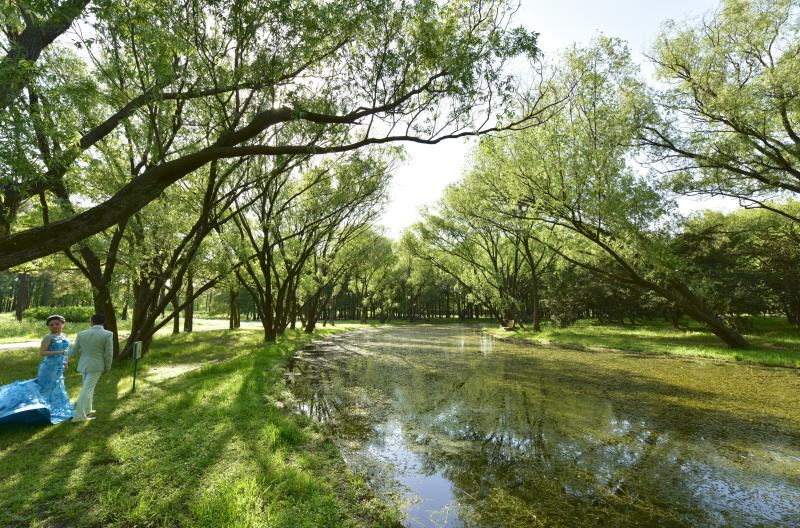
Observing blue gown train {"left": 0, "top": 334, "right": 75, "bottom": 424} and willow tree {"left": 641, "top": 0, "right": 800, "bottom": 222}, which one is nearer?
blue gown train {"left": 0, "top": 334, "right": 75, "bottom": 424}

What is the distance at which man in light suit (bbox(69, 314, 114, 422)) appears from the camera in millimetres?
7855

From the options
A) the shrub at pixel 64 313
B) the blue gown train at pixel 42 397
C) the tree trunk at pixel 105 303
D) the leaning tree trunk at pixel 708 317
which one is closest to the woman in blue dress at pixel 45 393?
the blue gown train at pixel 42 397

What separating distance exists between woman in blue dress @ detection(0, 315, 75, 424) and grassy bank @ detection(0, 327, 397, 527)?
1.12 ft

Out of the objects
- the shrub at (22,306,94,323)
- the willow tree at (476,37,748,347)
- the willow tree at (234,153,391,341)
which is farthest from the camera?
the shrub at (22,306,94,323)

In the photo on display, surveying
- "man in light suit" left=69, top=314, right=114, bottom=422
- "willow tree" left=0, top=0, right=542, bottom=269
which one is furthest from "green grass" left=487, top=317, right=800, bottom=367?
"man in light suit" left=69, top=314, right=114, bottom=422

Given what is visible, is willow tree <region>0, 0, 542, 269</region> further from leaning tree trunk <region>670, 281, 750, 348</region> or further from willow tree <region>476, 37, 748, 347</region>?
leaning tree trunk <region>670, 281, 750, 348</region>

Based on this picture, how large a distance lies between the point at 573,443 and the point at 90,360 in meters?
10.3

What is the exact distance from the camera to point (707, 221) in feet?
102

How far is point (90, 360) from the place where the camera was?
795cm

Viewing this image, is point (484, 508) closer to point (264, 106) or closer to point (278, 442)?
point (278, 442)

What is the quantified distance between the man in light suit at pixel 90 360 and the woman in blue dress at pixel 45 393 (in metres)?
0.24

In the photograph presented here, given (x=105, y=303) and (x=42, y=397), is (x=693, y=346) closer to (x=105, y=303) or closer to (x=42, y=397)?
(x=42, y=397)

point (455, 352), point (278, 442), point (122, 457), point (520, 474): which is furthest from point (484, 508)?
point (455, 352)

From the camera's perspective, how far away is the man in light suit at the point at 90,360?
309 inches
